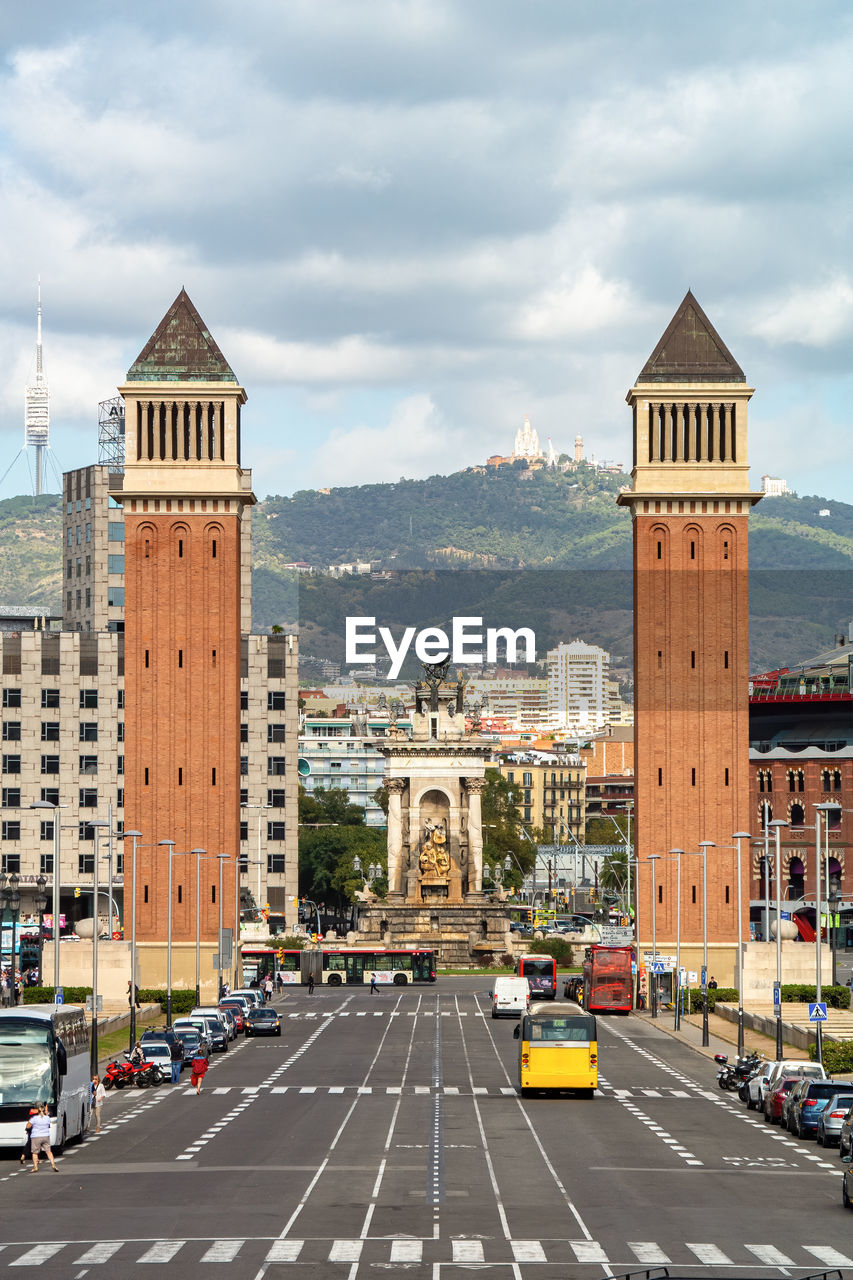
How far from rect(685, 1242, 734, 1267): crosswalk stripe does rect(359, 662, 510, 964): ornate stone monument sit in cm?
11881

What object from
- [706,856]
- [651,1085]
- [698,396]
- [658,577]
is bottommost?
[651,1085]

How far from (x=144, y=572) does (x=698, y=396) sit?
2974 cm

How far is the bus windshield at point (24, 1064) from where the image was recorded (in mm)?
42750

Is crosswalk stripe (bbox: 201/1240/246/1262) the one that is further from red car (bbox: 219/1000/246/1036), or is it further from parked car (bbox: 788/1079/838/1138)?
red car (bbox: 219/1000/246/1036)

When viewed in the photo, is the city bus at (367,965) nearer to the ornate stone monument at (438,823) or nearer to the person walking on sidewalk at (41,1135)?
the ornate stone monument at (438,823)

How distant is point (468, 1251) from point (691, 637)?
268ft

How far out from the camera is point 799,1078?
52.3 m

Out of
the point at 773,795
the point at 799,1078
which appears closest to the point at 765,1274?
the point at 799,1078

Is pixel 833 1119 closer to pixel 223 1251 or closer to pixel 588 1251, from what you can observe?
A: pixel 588 1251

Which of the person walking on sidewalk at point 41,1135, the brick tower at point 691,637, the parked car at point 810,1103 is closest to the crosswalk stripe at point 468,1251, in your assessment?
the person walking on sidewalk at point 41,1135

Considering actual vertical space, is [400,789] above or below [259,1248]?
above

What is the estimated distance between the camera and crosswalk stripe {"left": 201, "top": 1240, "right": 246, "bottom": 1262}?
Result: 29422mm

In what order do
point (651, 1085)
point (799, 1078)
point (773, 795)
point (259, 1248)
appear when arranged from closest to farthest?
1. point (259, 1248)
2. point (799, 1078)
3. point (651, 1085)
4. point (773, 795)

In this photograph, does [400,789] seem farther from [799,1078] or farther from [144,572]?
[799,1078]
